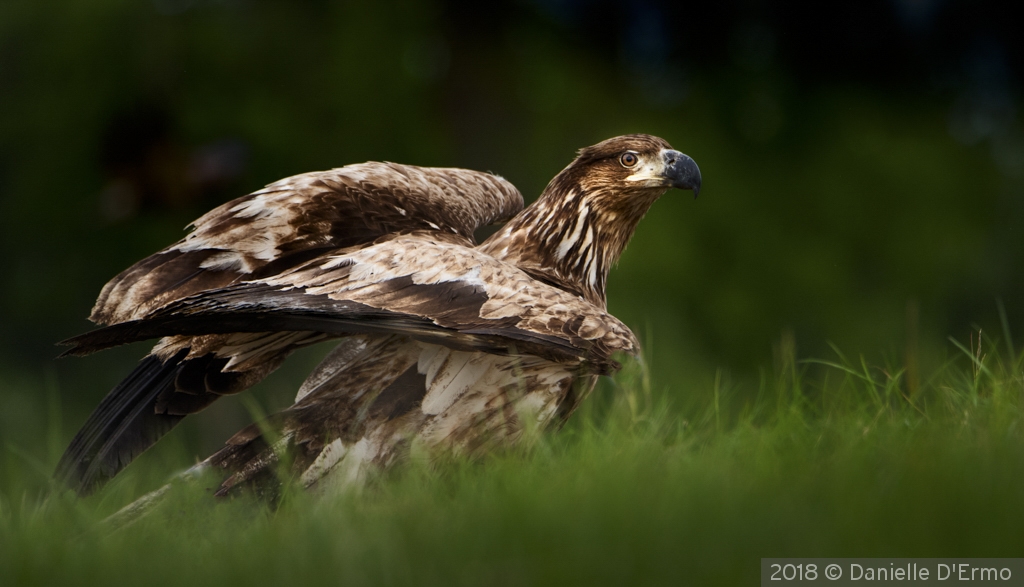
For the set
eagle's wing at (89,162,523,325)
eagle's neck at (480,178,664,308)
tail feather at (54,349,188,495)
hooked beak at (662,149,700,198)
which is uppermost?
eagle's wing at (89,162,523,325)

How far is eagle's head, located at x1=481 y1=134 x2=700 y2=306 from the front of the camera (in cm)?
397

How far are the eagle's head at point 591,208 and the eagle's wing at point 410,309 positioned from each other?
67cm

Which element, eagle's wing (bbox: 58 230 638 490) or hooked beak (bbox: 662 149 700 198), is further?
hooked beak (bbox: 662 149 700 198)

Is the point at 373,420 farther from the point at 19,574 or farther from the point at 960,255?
the point at 960,255

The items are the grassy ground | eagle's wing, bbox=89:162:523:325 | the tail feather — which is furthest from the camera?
eagle's wing, bbox=89:162:523:325

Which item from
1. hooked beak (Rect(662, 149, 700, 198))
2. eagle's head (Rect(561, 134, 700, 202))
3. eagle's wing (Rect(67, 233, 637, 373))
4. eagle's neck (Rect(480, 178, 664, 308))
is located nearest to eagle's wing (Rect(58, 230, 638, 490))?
eagle's wing (Rect(67, 233, 637, 373))

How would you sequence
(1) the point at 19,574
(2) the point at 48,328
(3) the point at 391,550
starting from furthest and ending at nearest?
(2) the point at 48,328
(1) the point at 19,574
(3) the point at 391,550

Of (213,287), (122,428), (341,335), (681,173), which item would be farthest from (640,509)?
(681,173)

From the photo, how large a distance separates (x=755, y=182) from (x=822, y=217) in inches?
22.8

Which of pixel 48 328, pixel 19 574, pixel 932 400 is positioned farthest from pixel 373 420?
pixel 48 328

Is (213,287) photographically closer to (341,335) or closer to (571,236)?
(341,335)

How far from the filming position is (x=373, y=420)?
3.29m

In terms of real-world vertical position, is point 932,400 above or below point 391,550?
below

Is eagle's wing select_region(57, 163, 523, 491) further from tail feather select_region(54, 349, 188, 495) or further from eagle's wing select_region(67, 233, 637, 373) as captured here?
eagle's wing select_region(67, 233, 637, 373)
